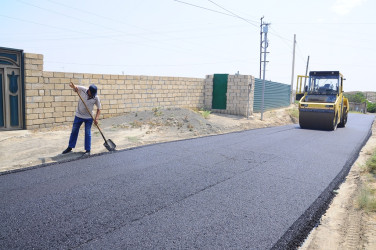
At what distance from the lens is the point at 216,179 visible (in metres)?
5.21

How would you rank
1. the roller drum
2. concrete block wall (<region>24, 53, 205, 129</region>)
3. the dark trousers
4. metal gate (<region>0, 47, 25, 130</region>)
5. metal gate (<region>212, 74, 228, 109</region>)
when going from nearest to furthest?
the dark trousers < metal gate (<region>0, 47, 25, 130</region>) < concrete block wall (<region>24, 53, 205, 129</region>) < the roller drum < metal gate (<region>212, 74, 228, 109</region>)

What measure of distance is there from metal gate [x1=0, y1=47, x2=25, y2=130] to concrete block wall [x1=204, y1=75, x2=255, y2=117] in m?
9.95

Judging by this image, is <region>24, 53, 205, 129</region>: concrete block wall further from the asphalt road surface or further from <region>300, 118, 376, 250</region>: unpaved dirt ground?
<region>300, 118, 376, 250</region>: unpaved dirt ground

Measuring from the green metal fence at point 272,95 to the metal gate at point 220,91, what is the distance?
2.24 m

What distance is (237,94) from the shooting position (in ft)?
54.2

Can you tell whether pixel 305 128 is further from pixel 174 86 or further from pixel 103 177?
pixel 103 177

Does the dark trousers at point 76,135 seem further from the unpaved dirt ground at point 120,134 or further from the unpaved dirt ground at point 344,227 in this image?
the unpaved dirt ground at point 344,227

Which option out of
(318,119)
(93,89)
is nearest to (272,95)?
(318,119)

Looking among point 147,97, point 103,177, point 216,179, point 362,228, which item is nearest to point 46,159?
point 103,177

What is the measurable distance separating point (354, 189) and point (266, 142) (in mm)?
4220

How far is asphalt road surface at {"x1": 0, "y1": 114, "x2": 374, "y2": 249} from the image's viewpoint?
313 cm

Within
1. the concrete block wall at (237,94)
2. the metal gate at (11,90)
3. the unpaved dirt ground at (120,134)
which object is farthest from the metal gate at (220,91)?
the metal gate at (11,90)

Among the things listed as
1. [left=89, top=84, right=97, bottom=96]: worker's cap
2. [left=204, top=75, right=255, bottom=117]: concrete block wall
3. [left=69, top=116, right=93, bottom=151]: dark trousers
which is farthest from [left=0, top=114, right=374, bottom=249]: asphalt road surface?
[left=204, top=75, right=255, bottom=117]: concrete block wall

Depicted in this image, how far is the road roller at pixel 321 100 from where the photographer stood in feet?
42.6
